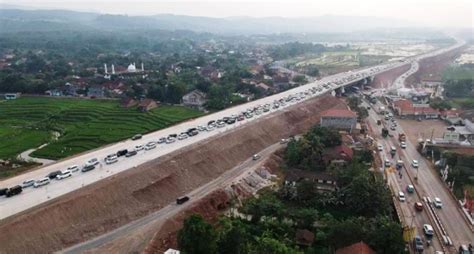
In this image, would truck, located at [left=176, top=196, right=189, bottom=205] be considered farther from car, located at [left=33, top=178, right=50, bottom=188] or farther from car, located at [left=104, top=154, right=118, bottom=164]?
car, located at [left=33, top=178, right=50, bottom=188]

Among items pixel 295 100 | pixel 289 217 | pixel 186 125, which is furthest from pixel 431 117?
pixel 289 217

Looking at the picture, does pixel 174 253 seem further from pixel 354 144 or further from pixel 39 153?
pixel 354 144

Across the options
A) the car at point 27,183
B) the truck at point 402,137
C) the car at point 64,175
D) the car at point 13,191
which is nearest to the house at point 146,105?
the car at point 64,175

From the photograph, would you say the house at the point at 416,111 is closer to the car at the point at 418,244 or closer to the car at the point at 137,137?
the car at the point at 418,244

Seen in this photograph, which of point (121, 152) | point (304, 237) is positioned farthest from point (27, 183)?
point (304, 237)

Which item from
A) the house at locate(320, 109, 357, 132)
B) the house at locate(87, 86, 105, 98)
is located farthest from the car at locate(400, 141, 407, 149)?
the house at locate(87, 86, 105, 98)

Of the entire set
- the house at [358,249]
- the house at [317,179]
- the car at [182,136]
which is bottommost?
the house at [317,179]
